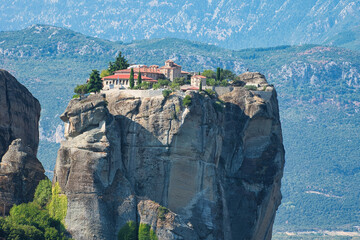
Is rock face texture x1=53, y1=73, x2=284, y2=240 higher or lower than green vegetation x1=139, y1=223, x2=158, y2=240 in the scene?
higher

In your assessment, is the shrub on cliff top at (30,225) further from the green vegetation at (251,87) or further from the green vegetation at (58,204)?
the green vegetation at (251,87)

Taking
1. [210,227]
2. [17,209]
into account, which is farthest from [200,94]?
[17,209]

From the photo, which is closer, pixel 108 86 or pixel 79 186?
pixel 79 186

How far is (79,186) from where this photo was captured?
288 ft

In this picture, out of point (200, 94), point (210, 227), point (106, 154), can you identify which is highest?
point (200, 94)

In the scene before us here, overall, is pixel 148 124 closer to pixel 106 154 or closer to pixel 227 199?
pixel 106 154

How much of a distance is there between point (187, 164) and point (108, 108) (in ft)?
29.2

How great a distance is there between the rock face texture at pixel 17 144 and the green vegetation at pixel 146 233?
11.0m

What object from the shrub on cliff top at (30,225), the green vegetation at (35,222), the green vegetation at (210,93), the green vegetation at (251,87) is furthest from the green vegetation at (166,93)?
the green vegetation at (251,87)

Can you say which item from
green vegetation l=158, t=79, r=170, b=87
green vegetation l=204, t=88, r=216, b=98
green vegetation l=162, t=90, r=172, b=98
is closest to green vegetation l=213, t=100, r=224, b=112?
green vegetation l=204, t=88, r=216, b=98

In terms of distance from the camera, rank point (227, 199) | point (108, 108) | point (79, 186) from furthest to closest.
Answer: point (227, 199)
point (108, 108)
point (79, 186)

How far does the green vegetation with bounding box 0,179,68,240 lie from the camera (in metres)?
84.8

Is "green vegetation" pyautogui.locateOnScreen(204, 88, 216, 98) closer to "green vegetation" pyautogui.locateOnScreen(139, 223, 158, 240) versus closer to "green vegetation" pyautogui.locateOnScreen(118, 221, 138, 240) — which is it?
"green vegetation" pyautogui.locateOnScreen(139, 223, 158, 240)

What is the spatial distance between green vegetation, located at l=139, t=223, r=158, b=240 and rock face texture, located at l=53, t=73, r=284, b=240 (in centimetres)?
44
